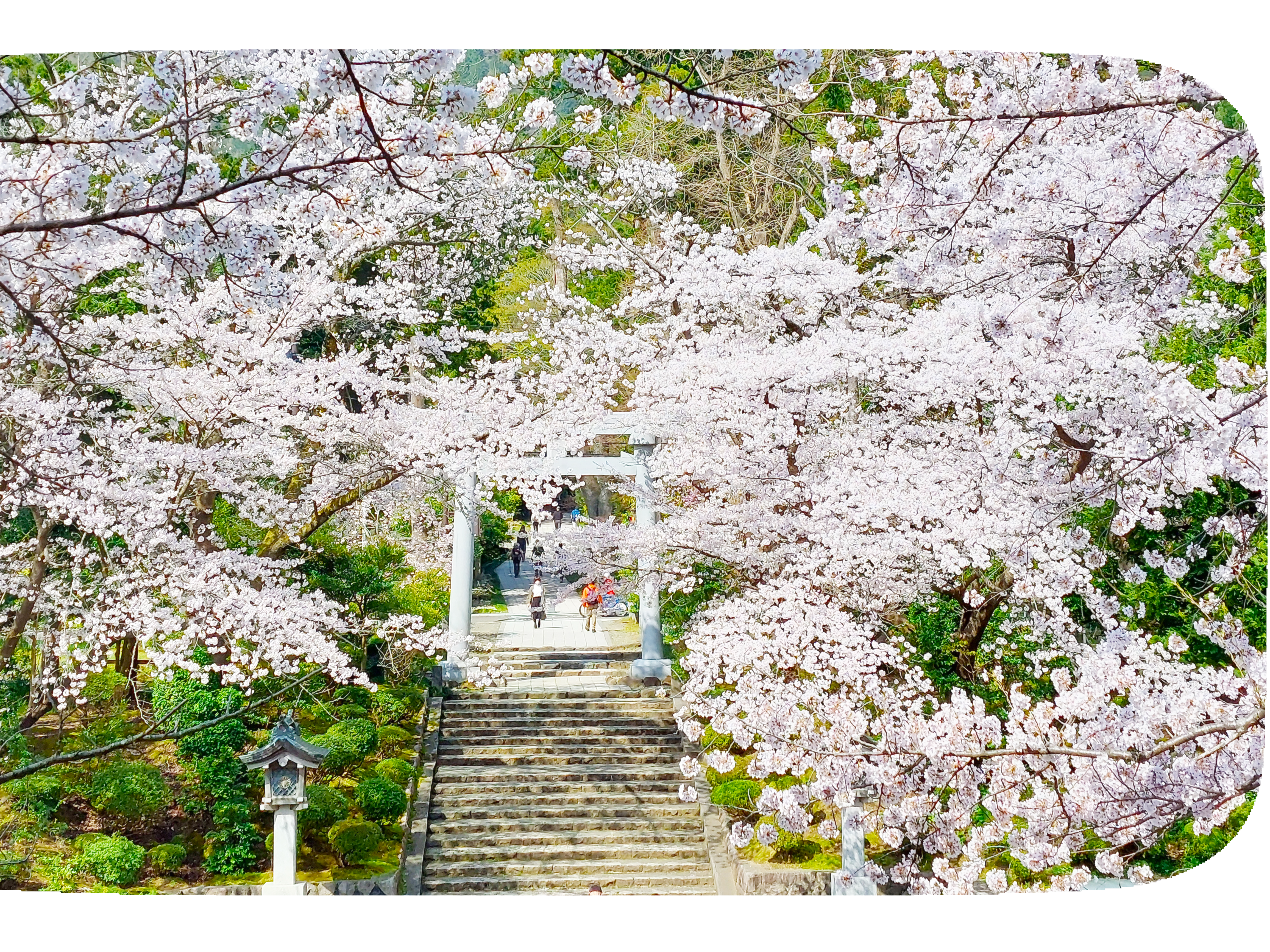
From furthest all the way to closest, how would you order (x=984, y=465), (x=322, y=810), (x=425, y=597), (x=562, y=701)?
1. (x=425, y=597)
2. (x=562, y=701)
3. (x=984, y=465)
4. (x=322, y=810)

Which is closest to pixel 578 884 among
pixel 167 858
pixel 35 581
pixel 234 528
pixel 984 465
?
pixel 167 858

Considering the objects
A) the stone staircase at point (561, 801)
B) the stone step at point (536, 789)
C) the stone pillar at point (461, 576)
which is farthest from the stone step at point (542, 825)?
the stone pillar at point (461, 576)

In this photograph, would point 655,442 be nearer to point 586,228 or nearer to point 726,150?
point 586,228

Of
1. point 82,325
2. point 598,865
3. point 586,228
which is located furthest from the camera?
point 586,228

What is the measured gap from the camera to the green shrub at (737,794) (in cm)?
461

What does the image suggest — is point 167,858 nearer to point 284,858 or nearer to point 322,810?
point 284,858

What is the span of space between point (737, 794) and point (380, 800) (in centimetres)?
168

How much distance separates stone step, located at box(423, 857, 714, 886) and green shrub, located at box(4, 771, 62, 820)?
1547mm

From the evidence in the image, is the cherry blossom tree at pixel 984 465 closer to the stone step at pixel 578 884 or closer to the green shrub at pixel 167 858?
the stone step at pixel 578 884

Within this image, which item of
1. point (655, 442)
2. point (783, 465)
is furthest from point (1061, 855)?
point (655, 442)

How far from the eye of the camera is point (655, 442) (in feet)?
19.4

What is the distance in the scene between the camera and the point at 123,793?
4.04 meters

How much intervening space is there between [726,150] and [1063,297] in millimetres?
2645

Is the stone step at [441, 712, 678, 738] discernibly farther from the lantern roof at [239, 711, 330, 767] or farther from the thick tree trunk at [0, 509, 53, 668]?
the thick tree trunk at [0, 509, 53, 668]
